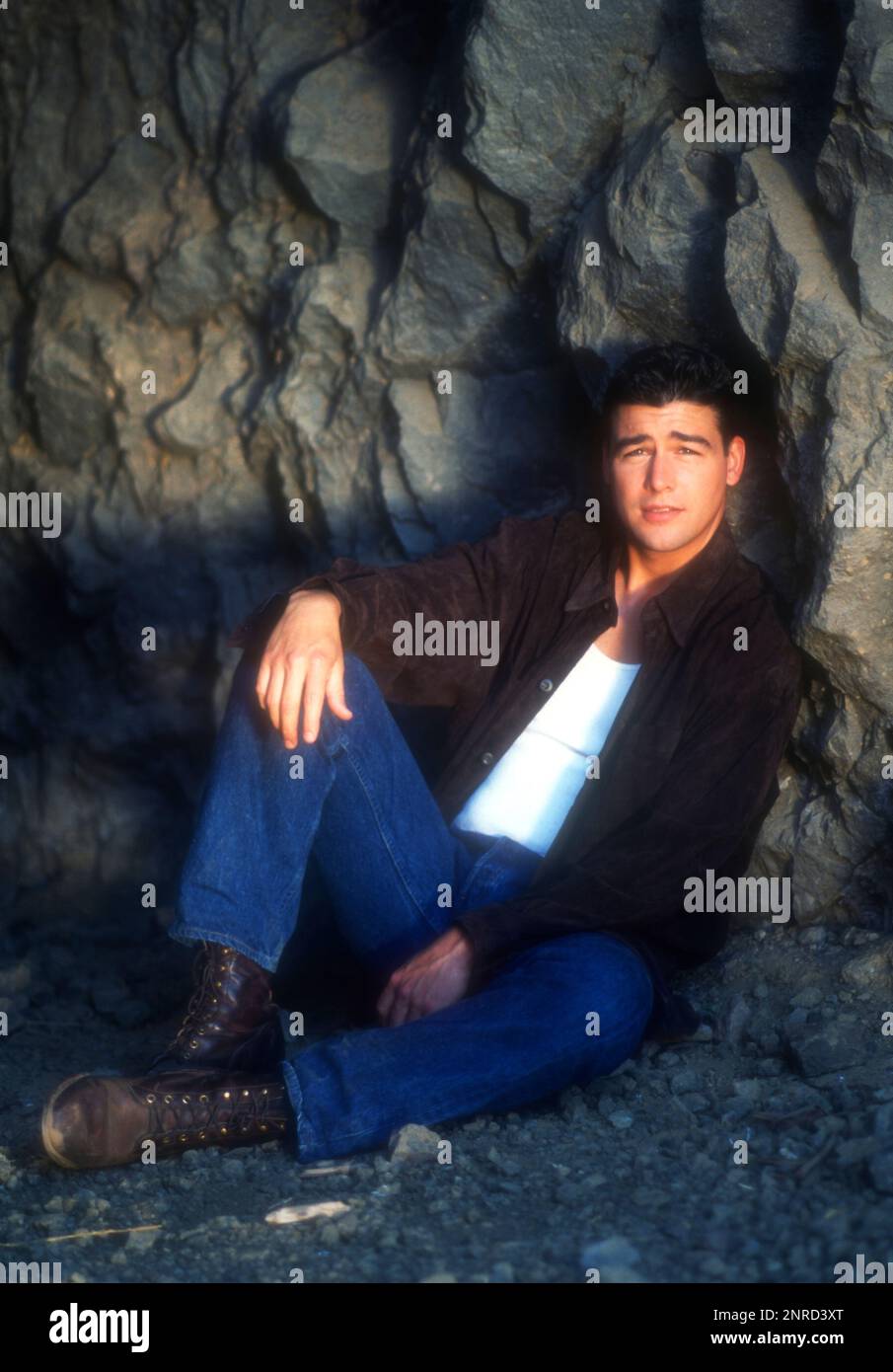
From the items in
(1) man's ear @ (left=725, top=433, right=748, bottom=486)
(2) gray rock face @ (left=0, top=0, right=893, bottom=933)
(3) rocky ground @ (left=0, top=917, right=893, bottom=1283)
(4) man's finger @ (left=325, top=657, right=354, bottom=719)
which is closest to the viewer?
(3) rocky ground @ (left=0, top=917, right=893, bottom=1283)

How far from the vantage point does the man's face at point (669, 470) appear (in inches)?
132

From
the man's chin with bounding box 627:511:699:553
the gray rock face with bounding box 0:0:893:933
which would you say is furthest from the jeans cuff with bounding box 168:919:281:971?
the man's chin with bounding box 627:511:699:553

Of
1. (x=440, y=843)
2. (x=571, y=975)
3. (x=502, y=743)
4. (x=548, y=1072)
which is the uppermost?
(x=502, y=743)

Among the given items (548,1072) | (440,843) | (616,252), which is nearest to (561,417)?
(616,252)

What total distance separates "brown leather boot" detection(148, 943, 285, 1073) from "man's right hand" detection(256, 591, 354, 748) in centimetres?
50

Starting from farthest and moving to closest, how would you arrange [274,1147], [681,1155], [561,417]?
[561,417], [274,1147], [681,1155]

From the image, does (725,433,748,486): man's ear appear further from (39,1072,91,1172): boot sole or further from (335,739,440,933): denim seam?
(39,1072,91,1172): boot sole

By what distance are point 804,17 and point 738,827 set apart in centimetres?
188

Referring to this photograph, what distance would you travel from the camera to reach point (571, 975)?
295cm

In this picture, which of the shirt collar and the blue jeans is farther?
the shirt collar

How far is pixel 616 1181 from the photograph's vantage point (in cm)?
267

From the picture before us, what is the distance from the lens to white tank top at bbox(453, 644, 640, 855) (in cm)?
350

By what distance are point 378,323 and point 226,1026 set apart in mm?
2080
